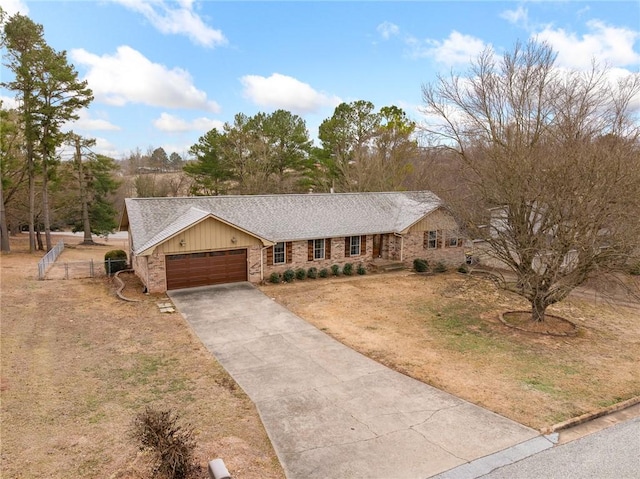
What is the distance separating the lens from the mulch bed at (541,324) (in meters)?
15.1

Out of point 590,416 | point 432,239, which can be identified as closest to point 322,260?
point 432,239

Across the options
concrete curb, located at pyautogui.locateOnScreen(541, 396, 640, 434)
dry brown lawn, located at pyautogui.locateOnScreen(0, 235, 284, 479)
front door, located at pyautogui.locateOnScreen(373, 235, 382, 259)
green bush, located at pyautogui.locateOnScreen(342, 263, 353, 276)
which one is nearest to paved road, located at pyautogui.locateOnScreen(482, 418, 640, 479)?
concrete curb, located at pyautogui.locateOnScreen(541, 396, 640, 434)

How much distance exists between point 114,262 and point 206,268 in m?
6.32

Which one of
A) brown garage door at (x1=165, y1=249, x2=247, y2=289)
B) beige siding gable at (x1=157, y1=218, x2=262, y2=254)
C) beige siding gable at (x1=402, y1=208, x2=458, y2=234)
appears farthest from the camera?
beige siding gable at (x1=402, y1=208, x2=458, y2=234)

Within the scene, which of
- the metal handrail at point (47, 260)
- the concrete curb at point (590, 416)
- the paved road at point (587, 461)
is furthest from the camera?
the metal handrail at point (47, 260)

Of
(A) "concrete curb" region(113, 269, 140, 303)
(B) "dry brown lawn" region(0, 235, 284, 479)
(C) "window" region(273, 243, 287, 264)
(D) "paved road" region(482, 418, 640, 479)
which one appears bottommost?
(D) "paved road" region(482, 418, 640, 479)

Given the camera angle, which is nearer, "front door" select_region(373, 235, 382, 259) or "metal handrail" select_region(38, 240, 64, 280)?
"metal handrail" select_region(38, 240, 64, 280)

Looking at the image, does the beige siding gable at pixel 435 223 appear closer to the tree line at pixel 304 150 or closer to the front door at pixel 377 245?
the front door at pixel 377 245

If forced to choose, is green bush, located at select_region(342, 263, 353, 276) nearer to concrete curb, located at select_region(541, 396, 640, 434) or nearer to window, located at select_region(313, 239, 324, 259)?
window, located at select_region(313, 239, 324, 259)

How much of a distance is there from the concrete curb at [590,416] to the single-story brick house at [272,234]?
905 centimetres

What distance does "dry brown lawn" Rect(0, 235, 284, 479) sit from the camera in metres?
7.19

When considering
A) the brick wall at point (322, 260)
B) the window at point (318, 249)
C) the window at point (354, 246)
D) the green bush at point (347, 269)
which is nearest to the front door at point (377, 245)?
the brick wall at point (322, 260)

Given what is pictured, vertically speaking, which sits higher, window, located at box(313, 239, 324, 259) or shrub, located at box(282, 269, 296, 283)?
window, located at box(313, 239, 324, 259)

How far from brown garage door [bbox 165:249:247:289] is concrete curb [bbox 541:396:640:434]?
15.4 metres
